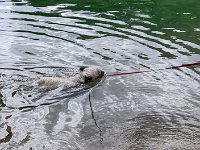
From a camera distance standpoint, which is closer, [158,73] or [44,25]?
[158,73]

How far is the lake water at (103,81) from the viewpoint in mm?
7539

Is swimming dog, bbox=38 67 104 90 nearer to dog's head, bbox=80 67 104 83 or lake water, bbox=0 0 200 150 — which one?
dog's head, bbox=80 67 104 83

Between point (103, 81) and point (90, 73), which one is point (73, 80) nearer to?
point (90, 73)

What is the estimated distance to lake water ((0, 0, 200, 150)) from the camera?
7.54 meters

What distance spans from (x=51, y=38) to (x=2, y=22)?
3.55m

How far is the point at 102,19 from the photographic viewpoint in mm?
16984

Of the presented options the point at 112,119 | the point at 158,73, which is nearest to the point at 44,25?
the point at 158,73

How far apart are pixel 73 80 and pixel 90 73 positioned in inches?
22.6

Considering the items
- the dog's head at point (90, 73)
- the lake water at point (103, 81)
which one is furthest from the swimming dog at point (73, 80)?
the lake water at point (103, 81)

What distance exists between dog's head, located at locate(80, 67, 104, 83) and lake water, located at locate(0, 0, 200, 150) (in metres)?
0.27

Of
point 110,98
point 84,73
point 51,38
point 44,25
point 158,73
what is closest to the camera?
point 110,98

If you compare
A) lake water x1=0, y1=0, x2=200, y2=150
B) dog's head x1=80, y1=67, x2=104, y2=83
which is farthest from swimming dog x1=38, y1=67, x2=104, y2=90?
lake water x1=0, y1=0, x2=200, y2=150

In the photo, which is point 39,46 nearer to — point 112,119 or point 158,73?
point 158,73

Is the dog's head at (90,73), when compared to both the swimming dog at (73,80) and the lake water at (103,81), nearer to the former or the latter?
the swimming dog at (73,80)
